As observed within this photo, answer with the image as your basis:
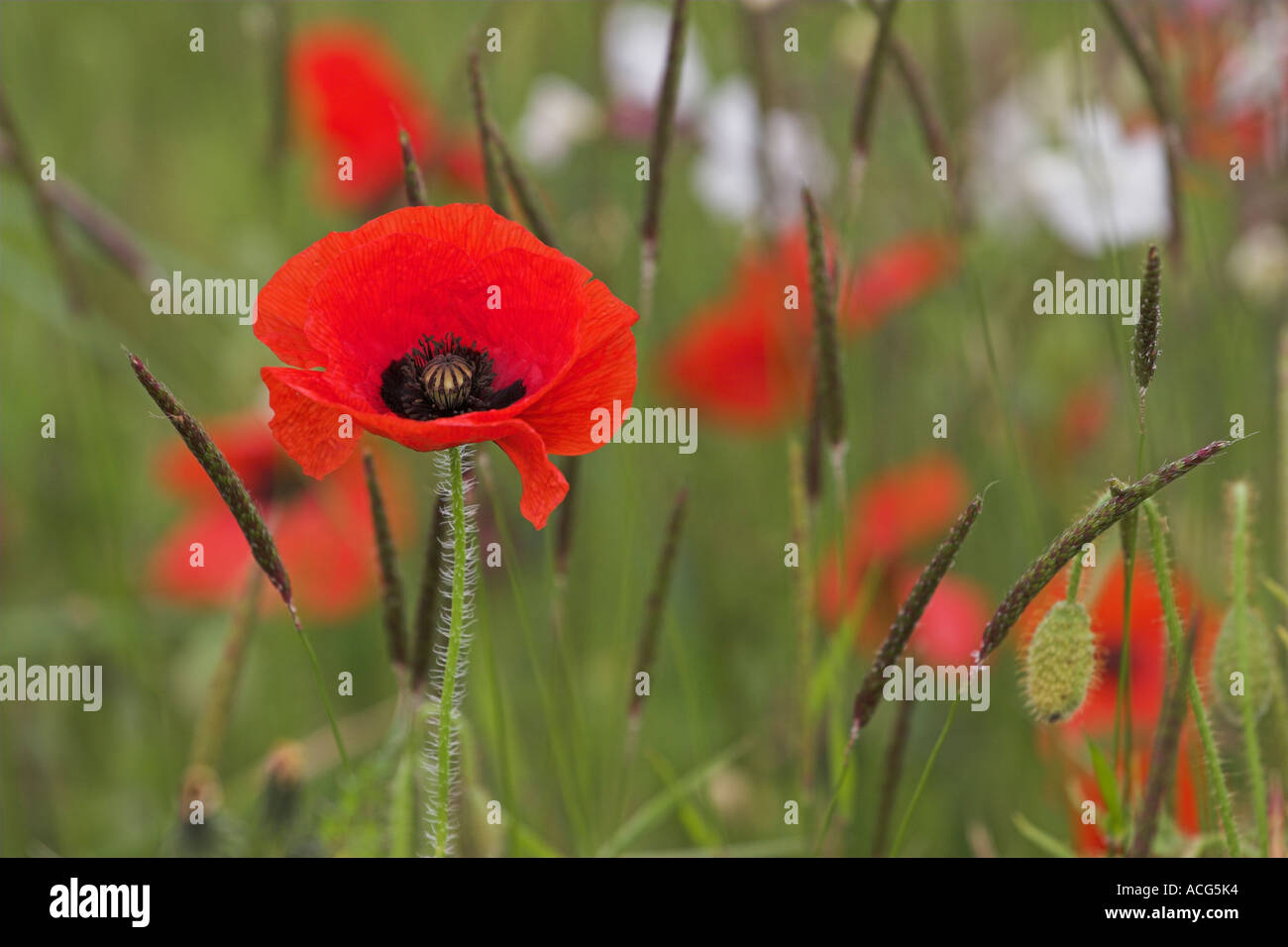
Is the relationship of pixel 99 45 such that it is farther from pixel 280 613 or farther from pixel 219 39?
pixel 280 613

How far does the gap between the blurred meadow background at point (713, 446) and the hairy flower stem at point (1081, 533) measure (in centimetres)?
29

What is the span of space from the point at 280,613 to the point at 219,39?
1.66 m

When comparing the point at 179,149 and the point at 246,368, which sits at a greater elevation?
the point at 179,149

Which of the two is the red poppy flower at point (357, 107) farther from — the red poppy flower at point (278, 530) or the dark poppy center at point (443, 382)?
the dark poppy center at point (443, 382)

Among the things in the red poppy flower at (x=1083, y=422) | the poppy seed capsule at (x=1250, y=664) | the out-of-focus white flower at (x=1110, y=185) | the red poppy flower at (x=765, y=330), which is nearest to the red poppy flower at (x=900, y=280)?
the red poppy flower at (x=765, y=330)

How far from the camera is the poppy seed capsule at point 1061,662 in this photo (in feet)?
2.23

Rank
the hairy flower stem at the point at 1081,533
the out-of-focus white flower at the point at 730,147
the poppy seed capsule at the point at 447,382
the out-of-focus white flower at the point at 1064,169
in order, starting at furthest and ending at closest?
the out-of-focus white flower at the point at 730,147
the out-of-focus white flower at the point at 1064,169
the poppy seed capsule at the point at 447,382
the hairy flower stem at the point at 1081,533

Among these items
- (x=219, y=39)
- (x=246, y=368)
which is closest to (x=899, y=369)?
(x=246, y=368)

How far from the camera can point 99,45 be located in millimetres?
2645

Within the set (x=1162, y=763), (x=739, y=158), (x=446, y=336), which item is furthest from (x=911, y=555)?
(x=446, y=336)

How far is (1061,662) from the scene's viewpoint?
0.69 m

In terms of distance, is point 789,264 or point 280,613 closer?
point 280,613

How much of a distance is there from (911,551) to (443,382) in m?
1.15

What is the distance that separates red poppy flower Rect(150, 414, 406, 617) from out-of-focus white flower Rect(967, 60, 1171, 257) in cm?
88
